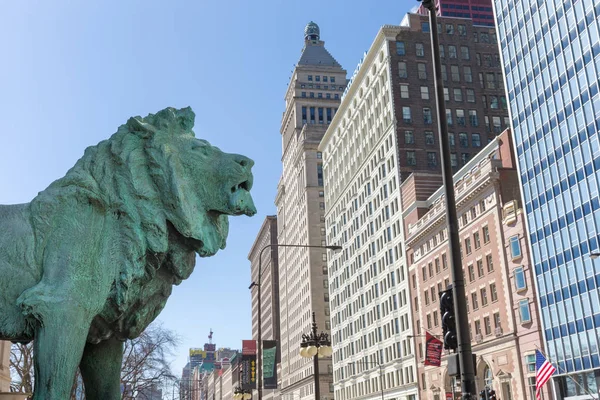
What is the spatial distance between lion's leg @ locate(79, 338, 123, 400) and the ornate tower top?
15387 cm

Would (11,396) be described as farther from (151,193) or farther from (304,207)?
(304,207)

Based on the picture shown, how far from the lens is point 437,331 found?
216 feet

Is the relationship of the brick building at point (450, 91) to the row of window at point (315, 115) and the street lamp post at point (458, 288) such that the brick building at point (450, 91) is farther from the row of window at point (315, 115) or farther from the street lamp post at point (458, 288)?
the street lamp post at point (458, 288)

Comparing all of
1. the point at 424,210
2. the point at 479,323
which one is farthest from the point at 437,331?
the point at 424,210

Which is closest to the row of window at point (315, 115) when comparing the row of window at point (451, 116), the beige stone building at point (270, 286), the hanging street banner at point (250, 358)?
the beige stone building at point (270, 286)

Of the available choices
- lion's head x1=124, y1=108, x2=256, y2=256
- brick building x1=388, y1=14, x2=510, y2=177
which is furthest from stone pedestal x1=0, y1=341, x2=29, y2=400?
brick building x1=388, y1=14, x2=510, y2=177

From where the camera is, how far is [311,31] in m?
154

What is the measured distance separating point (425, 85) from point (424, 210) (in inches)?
848

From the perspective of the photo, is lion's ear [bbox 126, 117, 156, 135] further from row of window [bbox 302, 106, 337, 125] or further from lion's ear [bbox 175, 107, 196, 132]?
row of window [bbox 302, 106, 337, 125]

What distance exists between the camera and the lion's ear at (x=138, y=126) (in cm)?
446

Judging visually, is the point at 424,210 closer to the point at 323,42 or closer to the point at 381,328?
the point at 381,328

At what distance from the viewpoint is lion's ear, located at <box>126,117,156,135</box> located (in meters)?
4.46

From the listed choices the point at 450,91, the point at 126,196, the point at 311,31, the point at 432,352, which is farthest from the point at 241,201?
the point at 311,31

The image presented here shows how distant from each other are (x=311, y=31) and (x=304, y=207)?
48774mm
